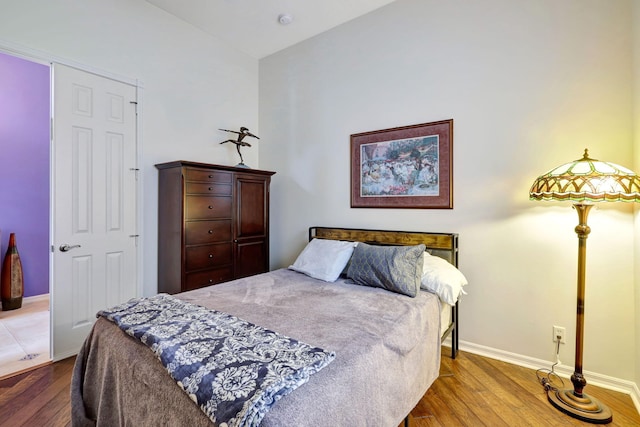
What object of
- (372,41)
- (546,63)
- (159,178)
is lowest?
(159,178)

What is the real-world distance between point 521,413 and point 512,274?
0.97 meters

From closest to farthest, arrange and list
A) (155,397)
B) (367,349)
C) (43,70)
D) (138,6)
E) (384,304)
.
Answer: (155,397) < (367,349) < (384,304) < (138,6) < (43,70)

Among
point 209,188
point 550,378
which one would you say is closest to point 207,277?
point 209,188

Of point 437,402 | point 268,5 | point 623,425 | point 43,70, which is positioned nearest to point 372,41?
point 268,5

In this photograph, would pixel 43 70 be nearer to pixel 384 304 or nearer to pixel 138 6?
pixel 138 6

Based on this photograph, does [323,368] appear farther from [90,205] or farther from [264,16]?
[264,16]

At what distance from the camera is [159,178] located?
3016mm

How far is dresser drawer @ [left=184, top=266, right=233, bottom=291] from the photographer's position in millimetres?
2782

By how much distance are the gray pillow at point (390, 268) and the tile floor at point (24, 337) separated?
2612 mm

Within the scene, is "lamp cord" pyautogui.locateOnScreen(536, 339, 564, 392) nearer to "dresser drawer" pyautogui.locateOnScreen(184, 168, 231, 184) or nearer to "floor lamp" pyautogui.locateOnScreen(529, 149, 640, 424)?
"floor lamp" pyautogui.locateOnScreen(529, 149, 640, 424)

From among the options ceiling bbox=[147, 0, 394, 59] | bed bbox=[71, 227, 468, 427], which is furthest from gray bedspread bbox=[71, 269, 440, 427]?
ceiling bbox=[147, 0, 394, 59]

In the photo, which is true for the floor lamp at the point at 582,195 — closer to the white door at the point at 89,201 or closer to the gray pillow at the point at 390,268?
the gray pillow at the point at 390,268

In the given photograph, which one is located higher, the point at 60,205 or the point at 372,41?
the point at 372,41

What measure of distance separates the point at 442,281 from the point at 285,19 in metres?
2.98
